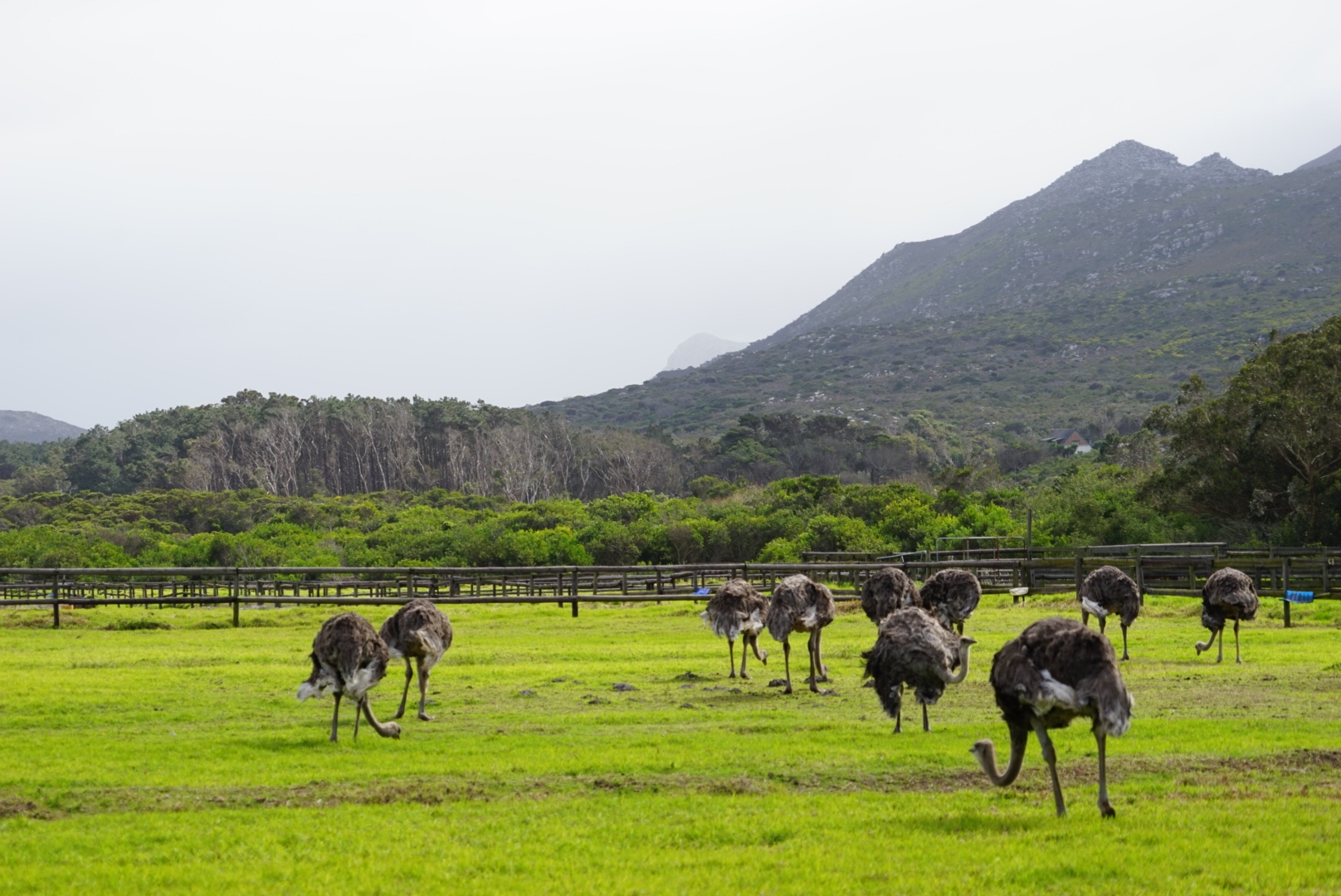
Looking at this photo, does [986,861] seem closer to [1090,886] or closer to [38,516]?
[1090,886]

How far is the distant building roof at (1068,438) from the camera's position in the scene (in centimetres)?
12250

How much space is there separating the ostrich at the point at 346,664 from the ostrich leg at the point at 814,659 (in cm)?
687

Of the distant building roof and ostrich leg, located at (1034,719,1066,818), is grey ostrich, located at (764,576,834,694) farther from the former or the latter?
the distant building roof

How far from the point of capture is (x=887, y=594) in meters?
20.1

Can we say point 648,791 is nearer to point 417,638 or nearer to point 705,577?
point 417,638

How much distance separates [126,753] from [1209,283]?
622 feet

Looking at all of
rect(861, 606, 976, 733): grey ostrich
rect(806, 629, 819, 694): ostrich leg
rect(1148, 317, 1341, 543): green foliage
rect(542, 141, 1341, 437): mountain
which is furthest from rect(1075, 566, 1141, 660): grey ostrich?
rect(542, 141, 1341, 437): mountain

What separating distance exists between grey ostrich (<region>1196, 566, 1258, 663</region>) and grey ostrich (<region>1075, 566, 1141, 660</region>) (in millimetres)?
1191

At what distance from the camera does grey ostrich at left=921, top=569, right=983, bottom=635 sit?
20594mm

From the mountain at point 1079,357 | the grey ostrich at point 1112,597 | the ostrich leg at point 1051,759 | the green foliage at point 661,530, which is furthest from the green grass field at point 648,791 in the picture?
the mountain at point 1079,357

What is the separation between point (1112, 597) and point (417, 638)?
42.5 feet

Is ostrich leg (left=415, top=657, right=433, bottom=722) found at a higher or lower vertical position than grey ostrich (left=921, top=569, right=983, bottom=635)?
lower

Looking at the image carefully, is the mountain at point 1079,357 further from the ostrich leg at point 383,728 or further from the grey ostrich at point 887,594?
the ostrich leg at point 383,728

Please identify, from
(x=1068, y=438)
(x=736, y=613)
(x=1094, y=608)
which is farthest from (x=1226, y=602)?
(x=1068, y=438)
